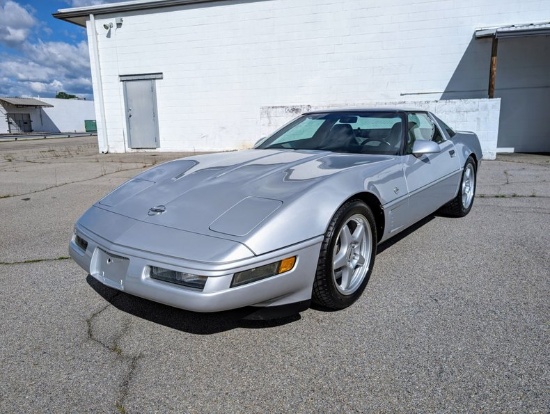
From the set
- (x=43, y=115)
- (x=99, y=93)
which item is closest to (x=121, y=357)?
(x=99, y=93)

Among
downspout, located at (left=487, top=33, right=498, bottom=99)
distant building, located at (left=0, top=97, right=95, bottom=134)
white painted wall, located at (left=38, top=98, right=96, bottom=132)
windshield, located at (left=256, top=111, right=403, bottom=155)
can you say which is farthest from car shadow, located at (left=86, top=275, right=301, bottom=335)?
white painted wall, located at (left=38, top=98, right=96, bottom=132)

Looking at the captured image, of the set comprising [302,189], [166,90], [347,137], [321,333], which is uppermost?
[166,90]

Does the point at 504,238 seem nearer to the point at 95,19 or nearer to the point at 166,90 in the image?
the point at 166,90

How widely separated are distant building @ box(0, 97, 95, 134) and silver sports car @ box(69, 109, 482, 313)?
163 ft

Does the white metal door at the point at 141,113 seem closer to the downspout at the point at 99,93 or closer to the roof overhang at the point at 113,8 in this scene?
the downspout at the point at 99,93

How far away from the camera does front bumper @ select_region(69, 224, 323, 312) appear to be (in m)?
1.91

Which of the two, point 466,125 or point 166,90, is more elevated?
point 166,90

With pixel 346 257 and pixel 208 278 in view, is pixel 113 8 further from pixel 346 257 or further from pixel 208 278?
pixel 208 278

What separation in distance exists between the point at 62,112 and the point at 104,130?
144 feet

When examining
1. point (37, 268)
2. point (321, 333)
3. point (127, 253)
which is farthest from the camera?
point (37, 268)

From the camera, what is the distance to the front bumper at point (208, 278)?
1.91 m

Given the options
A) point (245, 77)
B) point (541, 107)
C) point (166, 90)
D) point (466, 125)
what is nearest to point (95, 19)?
point (166, 90)

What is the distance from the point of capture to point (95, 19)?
13445 millimetres

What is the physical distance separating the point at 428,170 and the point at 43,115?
5514 centimetres
